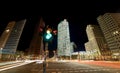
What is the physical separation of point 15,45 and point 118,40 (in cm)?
10957

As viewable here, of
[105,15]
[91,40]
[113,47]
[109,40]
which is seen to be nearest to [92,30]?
[91,40]

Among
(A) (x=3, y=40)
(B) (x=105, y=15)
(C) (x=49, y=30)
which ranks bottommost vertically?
(C) (x=49, y=30)

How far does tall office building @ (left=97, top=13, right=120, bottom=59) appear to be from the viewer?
136625 mm

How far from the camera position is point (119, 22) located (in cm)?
14850

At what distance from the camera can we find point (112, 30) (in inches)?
6038

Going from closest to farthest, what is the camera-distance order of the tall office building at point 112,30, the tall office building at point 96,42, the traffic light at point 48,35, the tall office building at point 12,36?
1. the traffic light at point 48,35
2. the tall office building at point 112,30
3. the tall office building at point 12,36
4. the tall office building at point 96,42

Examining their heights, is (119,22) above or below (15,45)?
above

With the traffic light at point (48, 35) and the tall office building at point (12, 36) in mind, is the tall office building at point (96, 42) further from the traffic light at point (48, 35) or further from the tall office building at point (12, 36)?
the traffic light at point (48, 35)

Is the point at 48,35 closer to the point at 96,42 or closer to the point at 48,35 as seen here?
the point at 48,35

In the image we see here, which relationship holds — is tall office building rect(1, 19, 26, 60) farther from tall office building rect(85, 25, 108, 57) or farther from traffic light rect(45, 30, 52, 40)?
traffic light rect(45, 30, 52, 40)

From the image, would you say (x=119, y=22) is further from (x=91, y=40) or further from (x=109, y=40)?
(x=91, y=40)

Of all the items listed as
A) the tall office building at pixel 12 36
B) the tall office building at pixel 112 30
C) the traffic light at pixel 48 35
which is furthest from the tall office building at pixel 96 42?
the traffic light at pixel 48 35

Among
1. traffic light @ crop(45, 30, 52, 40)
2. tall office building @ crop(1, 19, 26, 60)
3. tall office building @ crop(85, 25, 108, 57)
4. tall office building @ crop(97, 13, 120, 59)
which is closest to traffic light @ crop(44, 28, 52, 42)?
traffic light @ crop(45, 30, 52, 40)

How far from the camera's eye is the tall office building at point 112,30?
137m
